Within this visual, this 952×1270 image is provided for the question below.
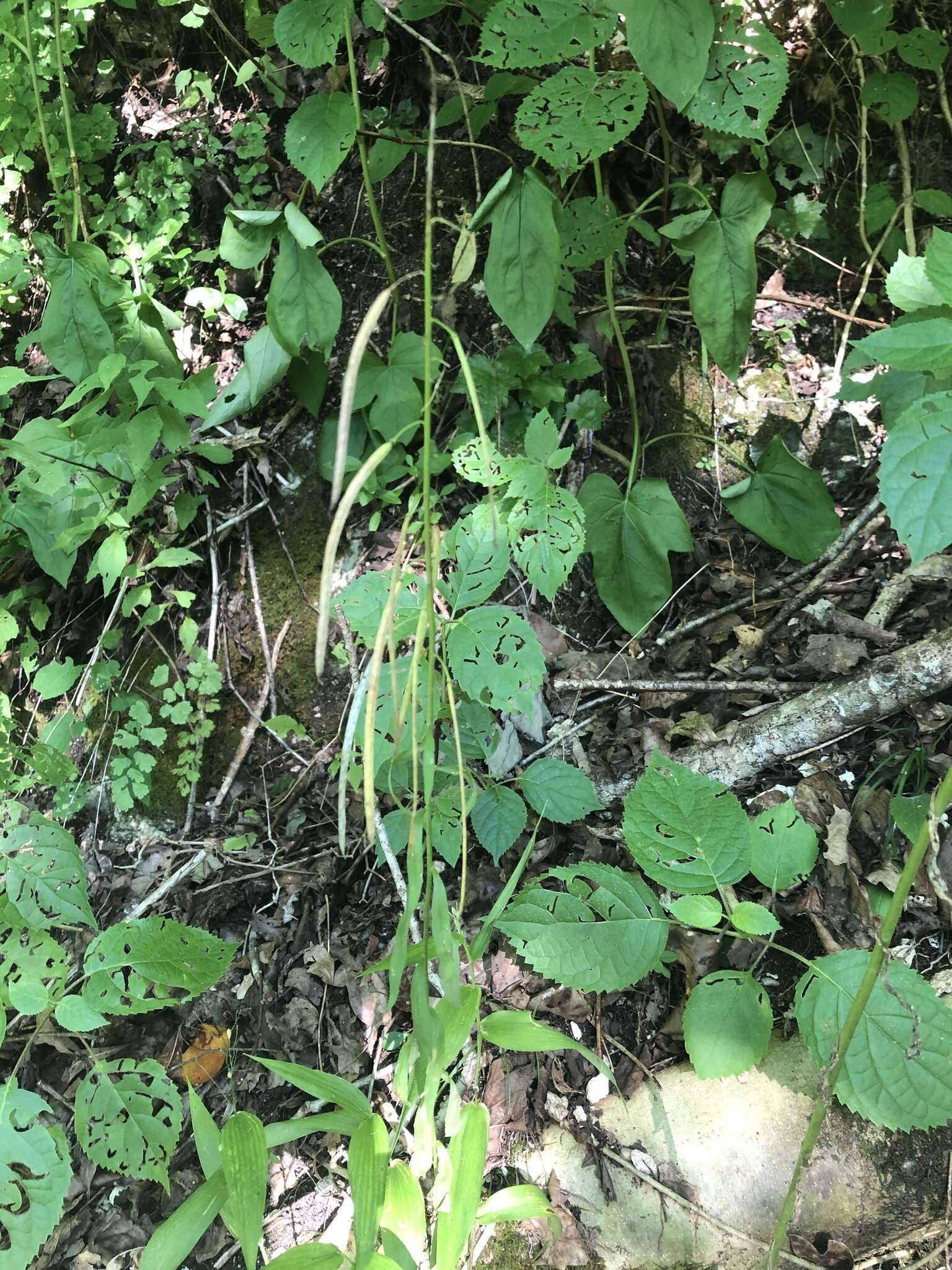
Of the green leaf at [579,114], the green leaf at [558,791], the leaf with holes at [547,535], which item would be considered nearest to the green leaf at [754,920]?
the green leaf at [558,791]


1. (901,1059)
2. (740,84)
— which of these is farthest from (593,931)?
(740,84)

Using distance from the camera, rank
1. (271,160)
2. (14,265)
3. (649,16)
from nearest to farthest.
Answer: (649,16) < (14,265) < (271,160)

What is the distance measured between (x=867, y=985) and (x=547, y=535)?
41.8 inches

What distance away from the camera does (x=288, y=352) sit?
2.15 meters

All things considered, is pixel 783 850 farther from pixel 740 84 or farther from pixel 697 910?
pixel 740 84

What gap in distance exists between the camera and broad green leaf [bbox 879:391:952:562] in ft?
3.67

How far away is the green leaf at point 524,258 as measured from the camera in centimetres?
176

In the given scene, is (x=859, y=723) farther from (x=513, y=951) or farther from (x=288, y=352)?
(x=288, y=352)

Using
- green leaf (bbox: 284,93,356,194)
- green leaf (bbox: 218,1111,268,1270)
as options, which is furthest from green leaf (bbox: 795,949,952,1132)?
green leaf (bbox: 284,93,356,194)

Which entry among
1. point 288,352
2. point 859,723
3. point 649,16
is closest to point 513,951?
point 859,723

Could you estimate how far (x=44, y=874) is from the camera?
155 cm

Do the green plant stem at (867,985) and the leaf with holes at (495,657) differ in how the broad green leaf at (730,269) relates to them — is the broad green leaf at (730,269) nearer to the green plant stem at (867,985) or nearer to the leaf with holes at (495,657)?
the leaf with holes at (495,657)

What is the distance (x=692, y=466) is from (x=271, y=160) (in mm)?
1665

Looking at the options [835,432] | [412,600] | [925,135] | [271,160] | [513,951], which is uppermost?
[271,160]
